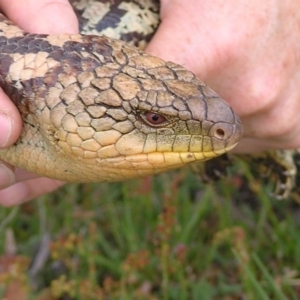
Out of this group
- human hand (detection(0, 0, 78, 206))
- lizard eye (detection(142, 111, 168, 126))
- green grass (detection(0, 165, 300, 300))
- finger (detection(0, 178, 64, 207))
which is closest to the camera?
lizard eye (detection(142, 111, 168, 126))

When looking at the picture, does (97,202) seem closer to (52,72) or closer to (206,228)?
(206,228)

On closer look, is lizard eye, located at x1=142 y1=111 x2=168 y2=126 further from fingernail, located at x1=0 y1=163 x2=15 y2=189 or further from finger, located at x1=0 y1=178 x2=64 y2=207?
finger, located at x1=0 y1=178 x2=64 y2=207

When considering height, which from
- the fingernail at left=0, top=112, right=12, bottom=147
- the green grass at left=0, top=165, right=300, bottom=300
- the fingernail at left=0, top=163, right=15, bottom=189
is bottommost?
the green grass at left=0, top=165, right=300, bottom=300

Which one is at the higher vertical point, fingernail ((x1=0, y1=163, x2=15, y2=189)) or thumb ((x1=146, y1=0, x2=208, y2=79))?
thumb ((x1=146, y1=0, x2=208, y2=79))

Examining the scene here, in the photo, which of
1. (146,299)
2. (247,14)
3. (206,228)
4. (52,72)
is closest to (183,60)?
(247,14)

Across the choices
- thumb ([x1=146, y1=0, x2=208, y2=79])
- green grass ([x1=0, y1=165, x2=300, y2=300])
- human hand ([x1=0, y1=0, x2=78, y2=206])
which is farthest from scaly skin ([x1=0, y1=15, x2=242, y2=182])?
green grass ([x1=0, y1=165, x2=300, y2=300])

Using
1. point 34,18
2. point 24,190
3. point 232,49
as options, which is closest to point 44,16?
point 34,18
